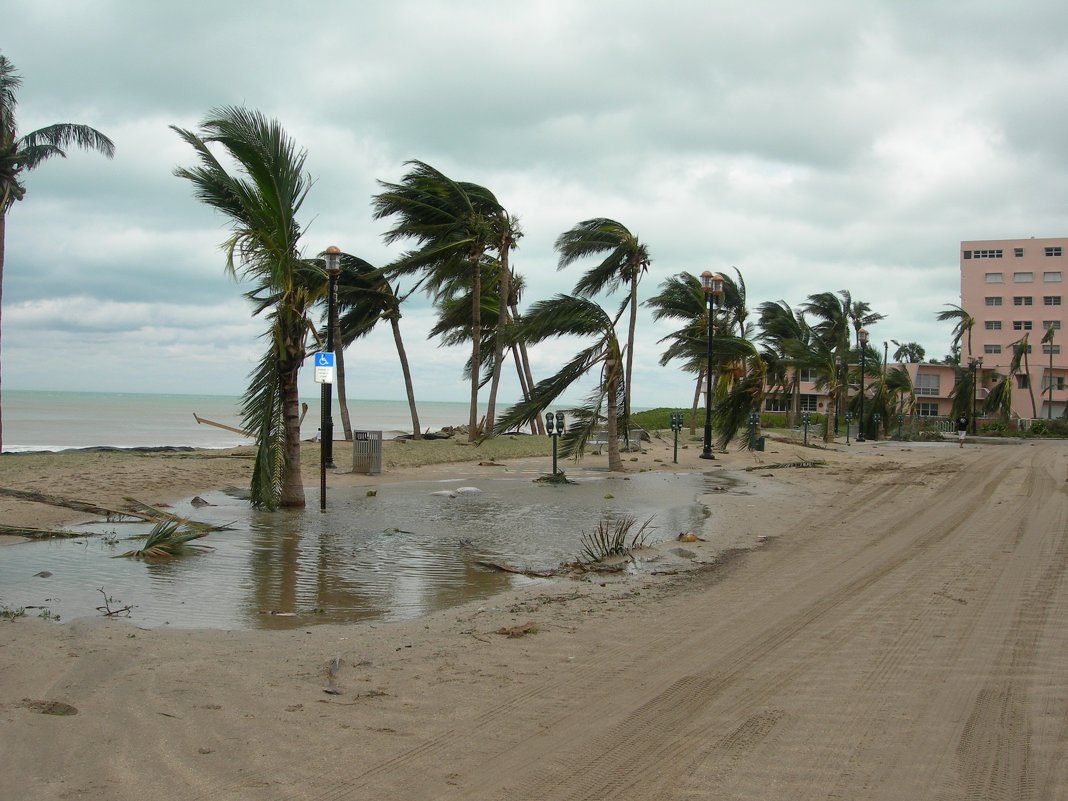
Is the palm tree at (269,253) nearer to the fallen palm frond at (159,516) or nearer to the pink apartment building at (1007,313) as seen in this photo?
the fallen palm frond at (159,516)

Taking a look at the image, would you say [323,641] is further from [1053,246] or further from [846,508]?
[1053,246]

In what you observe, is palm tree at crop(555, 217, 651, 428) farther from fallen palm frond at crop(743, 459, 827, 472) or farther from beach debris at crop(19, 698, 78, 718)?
beach debris at crop(19, 698, 78, 718)

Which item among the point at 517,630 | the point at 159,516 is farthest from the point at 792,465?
the point at 517,630

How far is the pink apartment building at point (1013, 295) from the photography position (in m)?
70.9

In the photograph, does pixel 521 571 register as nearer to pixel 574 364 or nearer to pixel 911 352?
pixel 574 364

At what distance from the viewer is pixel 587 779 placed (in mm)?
3760

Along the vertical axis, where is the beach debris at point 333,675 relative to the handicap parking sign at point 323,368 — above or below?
below

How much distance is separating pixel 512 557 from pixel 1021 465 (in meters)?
17.9

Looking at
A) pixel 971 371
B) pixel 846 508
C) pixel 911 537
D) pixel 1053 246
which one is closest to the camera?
pixel 911 537

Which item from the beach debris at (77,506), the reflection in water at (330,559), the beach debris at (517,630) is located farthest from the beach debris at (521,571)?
the beach debris at (77,506)

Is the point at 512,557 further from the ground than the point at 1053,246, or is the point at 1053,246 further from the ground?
the point at 1053,246

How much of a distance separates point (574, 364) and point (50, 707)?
15.5 metres

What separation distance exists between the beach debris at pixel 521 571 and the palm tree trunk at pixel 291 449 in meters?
5.19

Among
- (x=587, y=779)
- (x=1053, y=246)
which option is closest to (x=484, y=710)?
(x=587, y=779)
